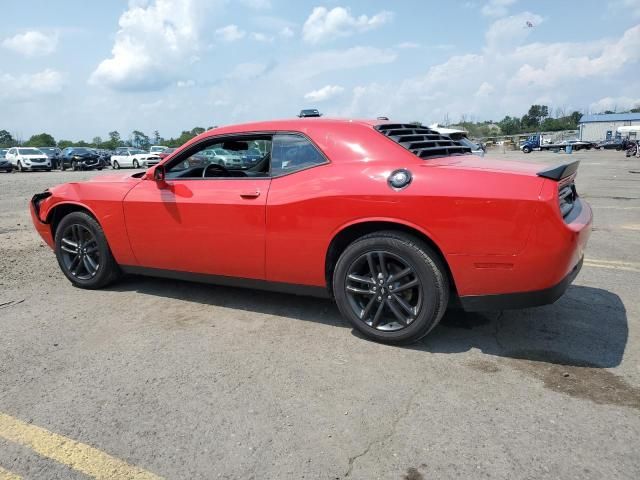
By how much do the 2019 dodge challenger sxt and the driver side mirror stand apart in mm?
10

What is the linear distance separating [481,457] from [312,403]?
92cm

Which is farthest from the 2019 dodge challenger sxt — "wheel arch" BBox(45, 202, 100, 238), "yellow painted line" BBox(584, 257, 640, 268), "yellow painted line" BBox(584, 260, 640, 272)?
"yellow painted line" BBox(584, 257, 640, 268)

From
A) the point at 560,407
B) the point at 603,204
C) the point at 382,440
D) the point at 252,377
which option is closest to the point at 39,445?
the point at 252,377

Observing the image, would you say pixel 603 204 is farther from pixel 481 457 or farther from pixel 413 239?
pixel 481 457

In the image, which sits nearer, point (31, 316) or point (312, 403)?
point (312, 403)

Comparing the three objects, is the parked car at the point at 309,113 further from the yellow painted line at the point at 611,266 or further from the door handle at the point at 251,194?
the yellow painted line at the point at 611,266

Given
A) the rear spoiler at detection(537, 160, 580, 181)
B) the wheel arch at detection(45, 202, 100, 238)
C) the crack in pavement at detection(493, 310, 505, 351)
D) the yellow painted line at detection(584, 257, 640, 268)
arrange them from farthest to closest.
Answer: the yellow painted line at detection(584, 257, 640, 268) → the wheel arch at detection(45, 202, 100, 238) → the crack in pavement at detection(493, 310, 505, 351) → the rear spoiler at detection(537, 160, 580, 181)

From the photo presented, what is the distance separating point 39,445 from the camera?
2.41m

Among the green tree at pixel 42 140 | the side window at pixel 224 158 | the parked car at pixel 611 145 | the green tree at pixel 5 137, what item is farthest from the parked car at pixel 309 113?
the green tree at pixel 5 137

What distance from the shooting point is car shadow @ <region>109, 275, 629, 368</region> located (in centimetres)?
330

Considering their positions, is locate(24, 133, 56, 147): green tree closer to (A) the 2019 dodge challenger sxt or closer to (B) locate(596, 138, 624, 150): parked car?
(B) locate(596, 138, 624, 150): parked car

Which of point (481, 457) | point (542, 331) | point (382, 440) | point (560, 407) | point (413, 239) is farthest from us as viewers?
point (542, 331)

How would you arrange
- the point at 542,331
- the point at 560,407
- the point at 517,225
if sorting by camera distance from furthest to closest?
the point at 542,331 → the point at 517,225 → the point at 560,407

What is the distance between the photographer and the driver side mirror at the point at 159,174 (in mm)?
4254
